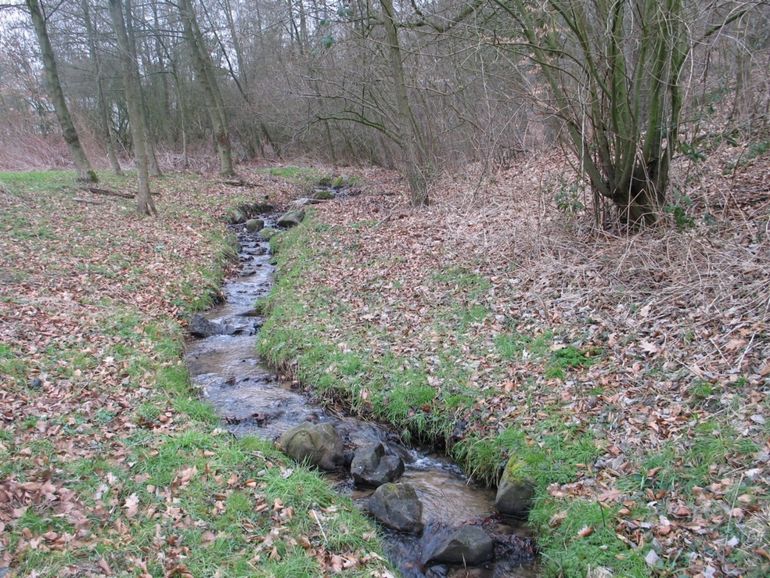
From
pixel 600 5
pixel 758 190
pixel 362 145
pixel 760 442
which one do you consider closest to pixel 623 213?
pixel 758 190

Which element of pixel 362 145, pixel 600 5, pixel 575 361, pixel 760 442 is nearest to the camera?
pixel 760 442

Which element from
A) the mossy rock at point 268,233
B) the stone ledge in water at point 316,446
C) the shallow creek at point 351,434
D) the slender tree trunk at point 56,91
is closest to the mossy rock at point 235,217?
the mossy rock at point 268,233

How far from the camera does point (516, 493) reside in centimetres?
539

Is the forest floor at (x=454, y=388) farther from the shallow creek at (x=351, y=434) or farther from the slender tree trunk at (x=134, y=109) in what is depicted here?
the slender tree trunk at (x=134, y=109)

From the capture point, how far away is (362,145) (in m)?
28.5

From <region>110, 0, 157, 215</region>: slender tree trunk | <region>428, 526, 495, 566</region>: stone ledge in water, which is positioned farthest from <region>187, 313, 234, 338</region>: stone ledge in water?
<region>110, 0, 157, 215</region>: slender tree trunk

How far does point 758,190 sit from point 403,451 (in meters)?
6.07

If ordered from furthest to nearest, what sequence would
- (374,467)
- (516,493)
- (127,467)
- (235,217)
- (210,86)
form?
(210,86) < (235,217) < (374,467) < (516,493) < (127,467)

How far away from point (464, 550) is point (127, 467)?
3.18m

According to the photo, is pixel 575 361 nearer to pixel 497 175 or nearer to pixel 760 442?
pixel 760 442

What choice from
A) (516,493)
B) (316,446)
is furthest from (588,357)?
(316,446)

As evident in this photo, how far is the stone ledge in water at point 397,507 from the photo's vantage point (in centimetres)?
531

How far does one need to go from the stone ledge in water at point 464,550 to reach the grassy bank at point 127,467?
54 centimetres

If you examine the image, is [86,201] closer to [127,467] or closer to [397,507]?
[127,467]
